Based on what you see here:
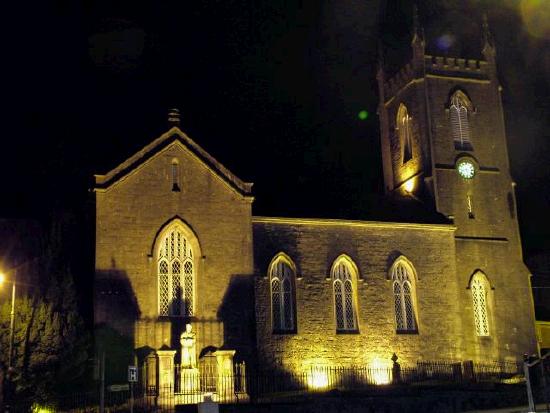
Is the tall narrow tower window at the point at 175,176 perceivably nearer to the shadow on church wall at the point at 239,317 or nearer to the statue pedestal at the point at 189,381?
the shadow on church wall at the point at 239,317

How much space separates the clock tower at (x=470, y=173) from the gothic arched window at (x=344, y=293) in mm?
6533

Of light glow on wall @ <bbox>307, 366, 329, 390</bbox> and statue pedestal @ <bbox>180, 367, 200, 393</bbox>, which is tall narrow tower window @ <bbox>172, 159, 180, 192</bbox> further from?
light glow on wall @ <bbox>307, 366, 329, 390</bbox>

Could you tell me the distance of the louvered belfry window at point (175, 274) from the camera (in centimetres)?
3622

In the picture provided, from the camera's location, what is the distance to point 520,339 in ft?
145

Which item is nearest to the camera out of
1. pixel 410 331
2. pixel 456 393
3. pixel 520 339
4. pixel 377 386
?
pixel 456 393

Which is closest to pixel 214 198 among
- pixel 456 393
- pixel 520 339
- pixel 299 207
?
pixel 299 207

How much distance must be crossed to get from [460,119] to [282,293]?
16.4m

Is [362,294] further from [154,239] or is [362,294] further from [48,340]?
[48,340]

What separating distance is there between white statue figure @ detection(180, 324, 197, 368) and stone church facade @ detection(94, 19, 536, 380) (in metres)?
1.63

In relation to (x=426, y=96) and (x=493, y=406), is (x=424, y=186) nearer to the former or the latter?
(x=426, y=96)

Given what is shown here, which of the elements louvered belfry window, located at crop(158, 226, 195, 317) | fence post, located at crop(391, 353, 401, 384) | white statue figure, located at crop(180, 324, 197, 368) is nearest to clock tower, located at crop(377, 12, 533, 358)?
fence post, located at crop(391, 353, 401, 384)

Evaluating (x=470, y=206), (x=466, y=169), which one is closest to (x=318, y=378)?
(x=470, y=206)

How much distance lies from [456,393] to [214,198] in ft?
45.1

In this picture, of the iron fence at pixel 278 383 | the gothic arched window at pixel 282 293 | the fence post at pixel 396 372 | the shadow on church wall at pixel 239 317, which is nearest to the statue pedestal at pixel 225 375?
the iron fence at pixel 278 383
